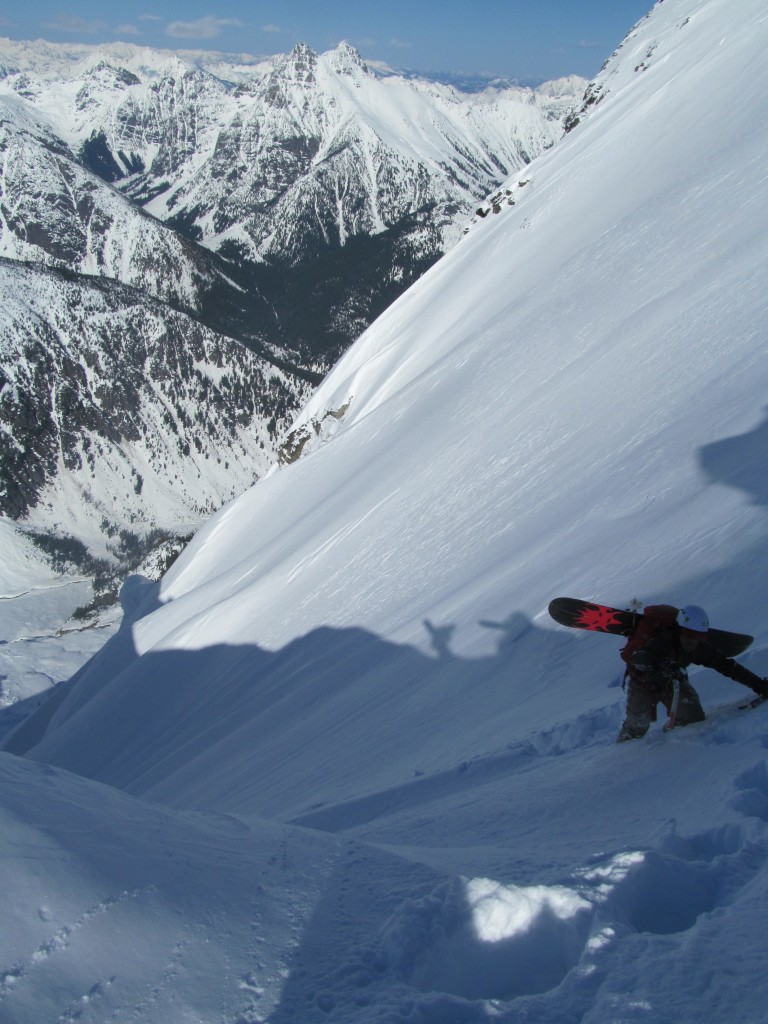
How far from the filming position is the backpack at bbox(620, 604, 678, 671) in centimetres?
553

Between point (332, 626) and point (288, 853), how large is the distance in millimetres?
Answer: 9473

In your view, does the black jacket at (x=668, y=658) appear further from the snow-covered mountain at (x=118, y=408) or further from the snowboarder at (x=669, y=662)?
the snow-covered mountain at (x=118, y=408)

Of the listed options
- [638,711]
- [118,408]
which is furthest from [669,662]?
[118,408]

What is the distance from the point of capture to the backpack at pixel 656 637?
553 cm

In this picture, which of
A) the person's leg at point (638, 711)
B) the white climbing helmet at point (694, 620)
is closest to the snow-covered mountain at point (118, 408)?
the person's leg at point (638, 711)

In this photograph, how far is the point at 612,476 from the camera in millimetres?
12039

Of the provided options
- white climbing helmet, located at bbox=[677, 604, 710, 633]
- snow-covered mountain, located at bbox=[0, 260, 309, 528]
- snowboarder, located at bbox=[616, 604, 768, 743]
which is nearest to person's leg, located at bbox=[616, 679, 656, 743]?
snowboarder, located at bbox=[616, 604, 768, 743]

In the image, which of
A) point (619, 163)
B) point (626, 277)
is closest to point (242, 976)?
point (626, 277)

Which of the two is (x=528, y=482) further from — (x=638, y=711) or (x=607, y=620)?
(x=638, y=711)

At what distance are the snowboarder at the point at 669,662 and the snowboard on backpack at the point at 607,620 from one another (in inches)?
3.7

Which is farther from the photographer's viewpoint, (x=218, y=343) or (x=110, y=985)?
(x=218, y=343)

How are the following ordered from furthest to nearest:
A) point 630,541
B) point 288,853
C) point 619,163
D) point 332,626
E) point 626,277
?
point 619,163 < point 626,277 < point 332,626 < point 630,541 < point 288,853

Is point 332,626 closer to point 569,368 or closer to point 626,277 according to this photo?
point 569,368

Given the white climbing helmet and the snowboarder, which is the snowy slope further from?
the white climbing helmet
